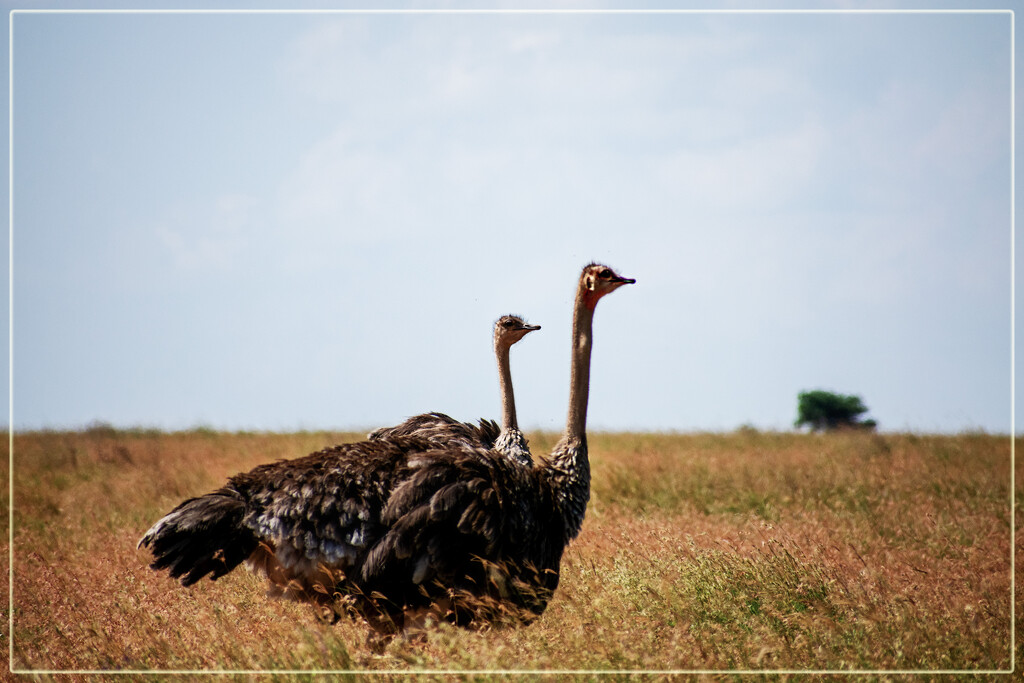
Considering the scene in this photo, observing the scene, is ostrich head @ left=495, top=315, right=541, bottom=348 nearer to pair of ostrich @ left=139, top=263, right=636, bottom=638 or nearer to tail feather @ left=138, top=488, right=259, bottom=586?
pair of ostrich @ left=139, top=263, right=636, bottom=638

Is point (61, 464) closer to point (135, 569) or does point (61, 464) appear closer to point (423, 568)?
point (135, 569)

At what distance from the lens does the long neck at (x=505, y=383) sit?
804 cm

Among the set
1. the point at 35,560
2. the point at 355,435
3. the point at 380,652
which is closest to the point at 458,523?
the point at 380,652

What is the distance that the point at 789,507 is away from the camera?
33.5 ft

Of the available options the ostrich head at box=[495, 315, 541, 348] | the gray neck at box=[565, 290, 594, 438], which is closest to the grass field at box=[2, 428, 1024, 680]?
the gray neck at box=[565, 290, 594, 438]

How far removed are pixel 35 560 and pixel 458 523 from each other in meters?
5.22

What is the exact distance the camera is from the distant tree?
106 ft

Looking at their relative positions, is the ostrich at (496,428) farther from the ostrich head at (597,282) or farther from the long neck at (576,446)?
the ostrich head at (597,282)

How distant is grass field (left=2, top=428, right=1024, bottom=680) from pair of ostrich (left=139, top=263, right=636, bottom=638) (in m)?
0.24

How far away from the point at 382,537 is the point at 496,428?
1.95 m

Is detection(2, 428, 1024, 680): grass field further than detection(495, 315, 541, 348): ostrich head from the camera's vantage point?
No

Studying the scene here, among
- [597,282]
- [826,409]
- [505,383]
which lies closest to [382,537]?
[597,282]

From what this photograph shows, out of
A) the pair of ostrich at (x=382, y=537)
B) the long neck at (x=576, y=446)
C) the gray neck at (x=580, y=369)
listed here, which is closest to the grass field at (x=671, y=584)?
the pair of ostrich at (x=382, y=537)

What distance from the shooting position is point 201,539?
5438 millimetres
